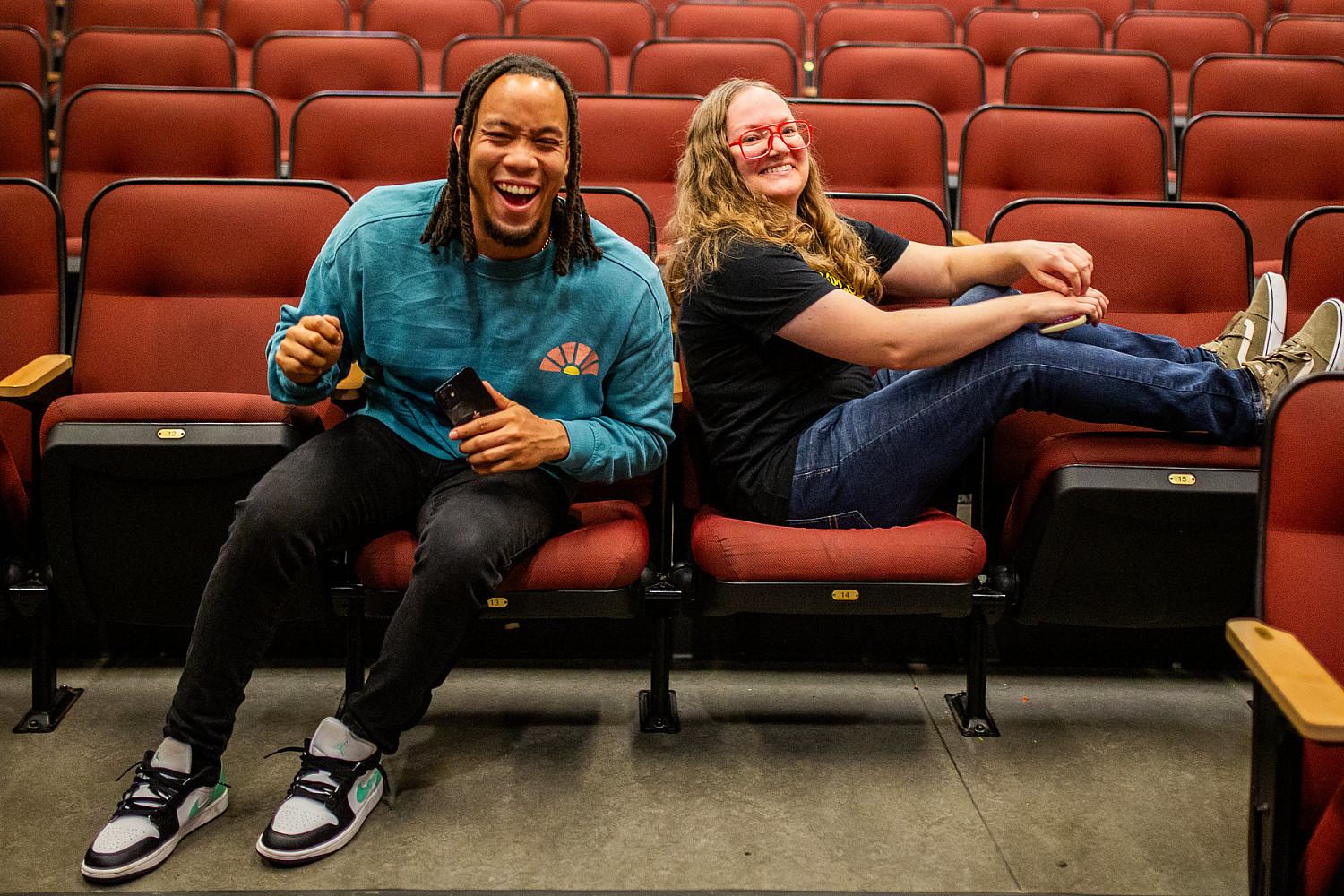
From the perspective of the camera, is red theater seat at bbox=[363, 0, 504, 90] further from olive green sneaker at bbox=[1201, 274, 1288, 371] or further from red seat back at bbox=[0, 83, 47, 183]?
olive green sneaker at bbox=[1201, 274, 1288, 371]

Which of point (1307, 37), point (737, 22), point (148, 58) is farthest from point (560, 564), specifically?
point (1307, 37)

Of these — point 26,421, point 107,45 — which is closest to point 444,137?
point 26,421

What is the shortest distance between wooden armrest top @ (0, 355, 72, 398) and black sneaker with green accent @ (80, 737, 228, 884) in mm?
437

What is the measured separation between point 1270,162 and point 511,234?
5.08ft

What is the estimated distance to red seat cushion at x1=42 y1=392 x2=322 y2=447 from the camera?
1.03 m

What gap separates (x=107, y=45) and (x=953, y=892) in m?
2.41

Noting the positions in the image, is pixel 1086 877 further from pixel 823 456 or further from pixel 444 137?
pixel 444 137

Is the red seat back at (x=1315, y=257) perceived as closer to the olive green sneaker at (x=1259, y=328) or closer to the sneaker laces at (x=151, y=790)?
the olive green sneaker at (x=1259, y=328)

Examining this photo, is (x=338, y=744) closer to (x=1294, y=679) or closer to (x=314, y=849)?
(x=314, y=849)

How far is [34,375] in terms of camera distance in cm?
115

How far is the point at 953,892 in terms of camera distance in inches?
35.8

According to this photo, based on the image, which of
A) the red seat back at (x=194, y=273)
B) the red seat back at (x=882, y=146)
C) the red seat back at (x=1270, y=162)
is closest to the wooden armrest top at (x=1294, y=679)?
the red seat back at (x=194, y=273)

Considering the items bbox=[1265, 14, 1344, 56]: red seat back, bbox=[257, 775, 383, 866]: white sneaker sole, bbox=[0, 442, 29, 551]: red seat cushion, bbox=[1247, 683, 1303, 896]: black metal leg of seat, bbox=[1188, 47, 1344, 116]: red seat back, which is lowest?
bbox=[257, 775, 383, 866]: white sneaker sole

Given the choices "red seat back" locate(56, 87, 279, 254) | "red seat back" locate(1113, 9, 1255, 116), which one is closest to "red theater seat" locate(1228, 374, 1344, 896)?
"red seat back" locate(56, 87, 279, 254)
